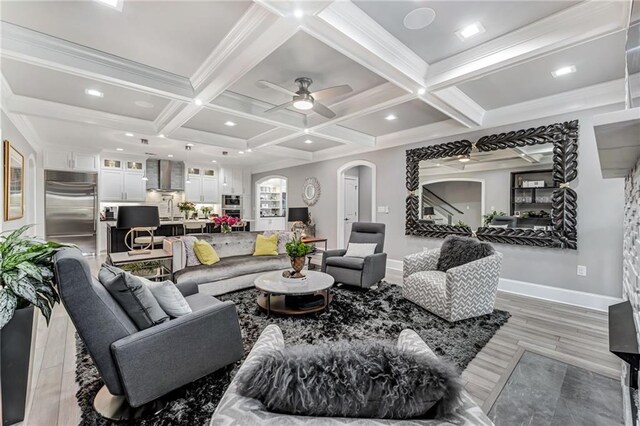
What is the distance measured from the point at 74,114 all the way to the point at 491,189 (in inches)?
245

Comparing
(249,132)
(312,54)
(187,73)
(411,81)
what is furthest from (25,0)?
(249,132)

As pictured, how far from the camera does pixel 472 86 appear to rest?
11.1ft

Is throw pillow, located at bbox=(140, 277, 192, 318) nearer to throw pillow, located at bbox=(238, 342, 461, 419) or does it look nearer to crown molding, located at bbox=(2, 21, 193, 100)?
throw pillow, located at bbox=(238, 342, 461, 419)

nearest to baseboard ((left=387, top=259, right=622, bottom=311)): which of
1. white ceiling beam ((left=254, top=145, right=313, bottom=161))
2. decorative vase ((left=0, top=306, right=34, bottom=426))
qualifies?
white ceiling beam ((left=254, top=145, right=313, bottom=161))

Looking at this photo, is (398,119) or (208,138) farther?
(208,138)

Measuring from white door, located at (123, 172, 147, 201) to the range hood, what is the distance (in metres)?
0.25

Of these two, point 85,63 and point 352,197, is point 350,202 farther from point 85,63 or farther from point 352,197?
point 85,63

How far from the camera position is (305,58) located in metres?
2.72

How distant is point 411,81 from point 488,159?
2.25 metres

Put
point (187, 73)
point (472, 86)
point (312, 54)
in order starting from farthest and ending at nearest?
point (472, 86) < point (187, 73) < point (312, 54)

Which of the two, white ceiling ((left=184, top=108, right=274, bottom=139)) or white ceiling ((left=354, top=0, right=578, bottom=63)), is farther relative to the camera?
white ceiling ((left=184, top=108, right=274, bottom=139))

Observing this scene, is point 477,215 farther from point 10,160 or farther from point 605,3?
point 10,160

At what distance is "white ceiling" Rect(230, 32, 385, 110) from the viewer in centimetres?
255

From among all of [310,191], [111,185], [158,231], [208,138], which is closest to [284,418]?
[208,138]
